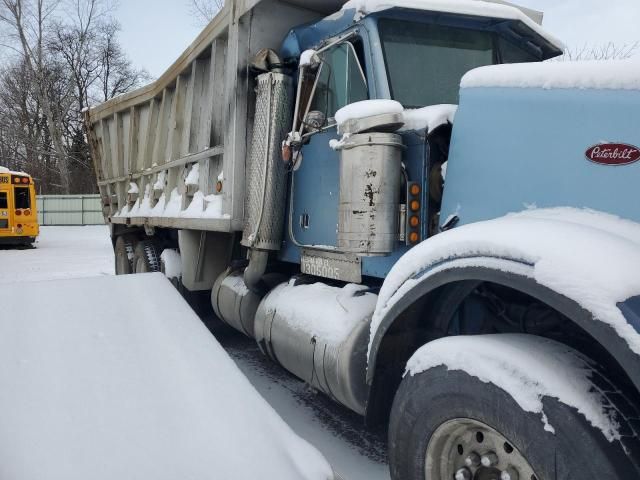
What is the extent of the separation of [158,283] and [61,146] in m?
31.9

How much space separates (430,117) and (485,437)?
1.57 meters

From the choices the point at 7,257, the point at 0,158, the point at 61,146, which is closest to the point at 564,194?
the point at 7,257

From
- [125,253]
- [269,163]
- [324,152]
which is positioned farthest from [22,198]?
[324,152]

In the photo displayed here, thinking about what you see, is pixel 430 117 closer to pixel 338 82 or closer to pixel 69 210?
pixel 338 82

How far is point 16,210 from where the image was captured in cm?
1722

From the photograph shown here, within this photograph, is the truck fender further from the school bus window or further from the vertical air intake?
the school bus window

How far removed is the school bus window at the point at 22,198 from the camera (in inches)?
682

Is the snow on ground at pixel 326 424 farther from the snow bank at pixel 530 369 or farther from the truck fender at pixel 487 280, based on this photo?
the snow bank at pixel 530 369

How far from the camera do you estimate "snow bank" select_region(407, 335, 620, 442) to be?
1.59 m

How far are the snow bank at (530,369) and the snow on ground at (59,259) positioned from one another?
6592mm

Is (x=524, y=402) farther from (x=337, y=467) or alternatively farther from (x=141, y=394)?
(x=337, y=467)

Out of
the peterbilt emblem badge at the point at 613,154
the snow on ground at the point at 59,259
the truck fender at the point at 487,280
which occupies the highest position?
the peterbilt emblem badge at the point at 613,154

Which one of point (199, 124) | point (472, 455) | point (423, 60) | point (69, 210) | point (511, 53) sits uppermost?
point (511, 53)

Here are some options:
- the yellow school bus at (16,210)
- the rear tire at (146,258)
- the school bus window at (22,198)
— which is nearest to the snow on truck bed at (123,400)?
the rear tire at (146,258)
